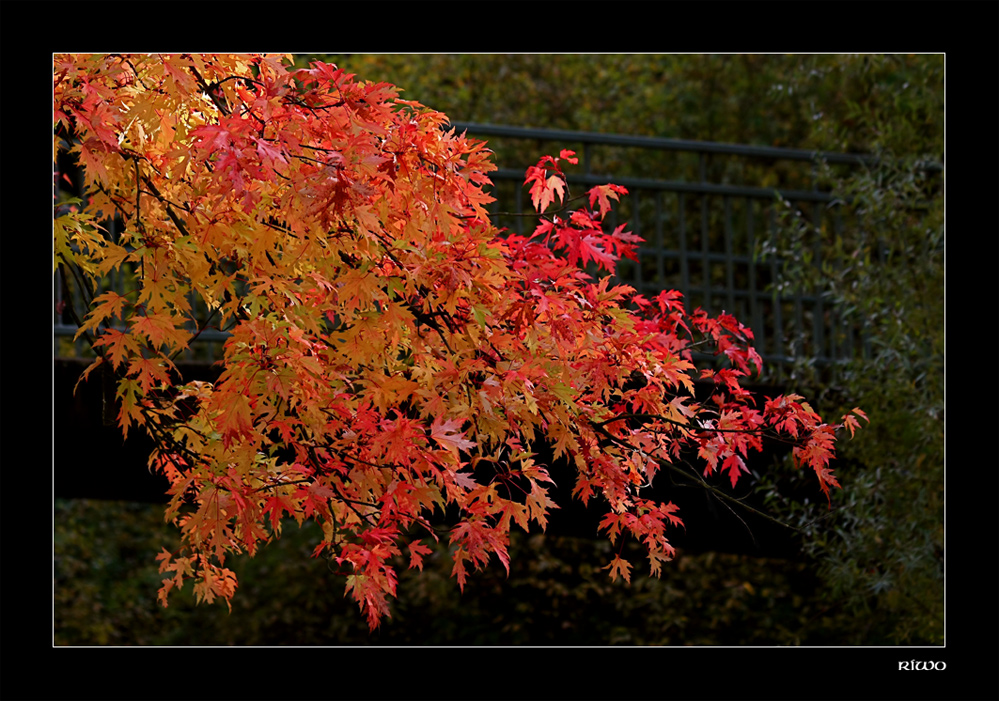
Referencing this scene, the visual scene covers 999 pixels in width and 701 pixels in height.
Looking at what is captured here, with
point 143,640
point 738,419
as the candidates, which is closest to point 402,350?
point 738,419

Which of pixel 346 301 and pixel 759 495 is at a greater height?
pixel 346 301

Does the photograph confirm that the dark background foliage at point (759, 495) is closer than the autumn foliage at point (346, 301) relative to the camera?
No

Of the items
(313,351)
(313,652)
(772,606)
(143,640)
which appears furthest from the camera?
(143,640)

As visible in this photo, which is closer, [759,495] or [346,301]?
[346,301]

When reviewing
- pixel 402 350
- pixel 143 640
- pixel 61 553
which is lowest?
pixel 143 640

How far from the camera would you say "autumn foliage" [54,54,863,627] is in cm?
304

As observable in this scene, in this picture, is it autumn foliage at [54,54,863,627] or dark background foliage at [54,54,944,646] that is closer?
autumn foliage at [54,54,863,627]

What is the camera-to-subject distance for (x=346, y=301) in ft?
10.3

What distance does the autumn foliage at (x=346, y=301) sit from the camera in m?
3.04

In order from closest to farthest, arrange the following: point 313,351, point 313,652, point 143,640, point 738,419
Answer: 1. point 313,351
2. point 313,652
3. point 738,419
4. point 143,640

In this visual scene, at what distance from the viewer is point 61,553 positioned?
9.98 m
